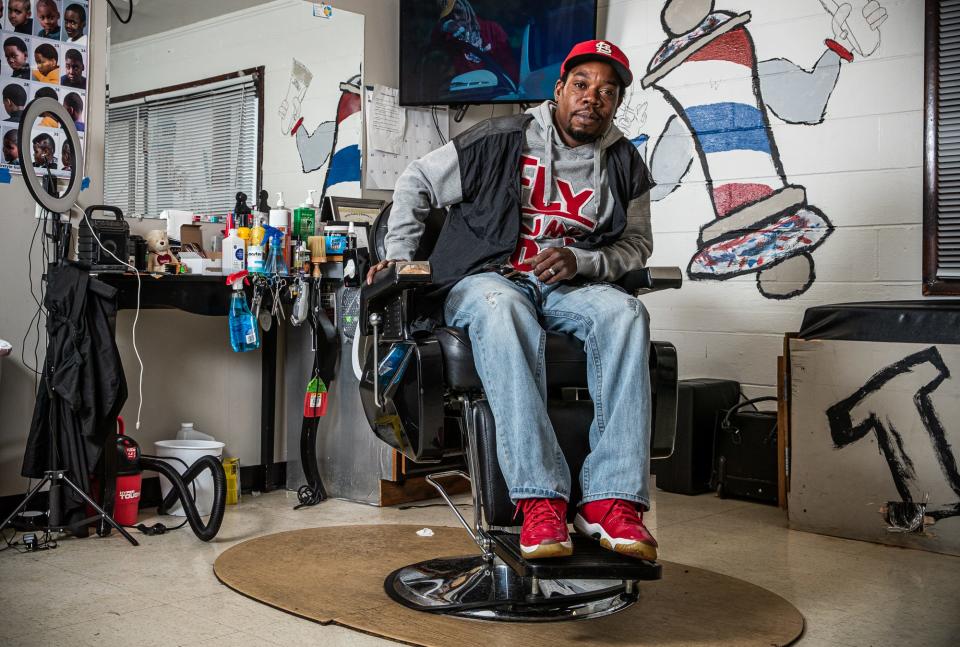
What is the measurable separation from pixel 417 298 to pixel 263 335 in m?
1.65

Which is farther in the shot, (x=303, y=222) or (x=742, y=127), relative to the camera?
(x=742, y=127)

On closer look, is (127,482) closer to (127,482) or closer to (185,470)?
(127,482)

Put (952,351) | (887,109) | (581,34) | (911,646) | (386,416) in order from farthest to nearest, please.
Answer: (581,34) → (887,109) → (952,351) → (386,416) → (911,646)

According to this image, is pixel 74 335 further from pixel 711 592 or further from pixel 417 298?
pixel 711 592

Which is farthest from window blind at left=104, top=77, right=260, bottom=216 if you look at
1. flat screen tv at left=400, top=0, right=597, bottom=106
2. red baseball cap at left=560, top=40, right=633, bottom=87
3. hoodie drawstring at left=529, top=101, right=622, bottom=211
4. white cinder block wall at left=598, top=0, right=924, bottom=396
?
white cinder block wall at left=598, top=0, right=924, bottom=396

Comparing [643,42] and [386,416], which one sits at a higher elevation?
[643,42]

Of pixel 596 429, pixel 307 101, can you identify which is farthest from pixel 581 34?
pixel 596 429

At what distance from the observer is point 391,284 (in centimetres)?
211

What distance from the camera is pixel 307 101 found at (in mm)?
3881

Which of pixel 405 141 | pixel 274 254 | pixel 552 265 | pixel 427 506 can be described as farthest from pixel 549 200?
pixel 405 141

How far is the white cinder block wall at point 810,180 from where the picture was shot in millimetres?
3609

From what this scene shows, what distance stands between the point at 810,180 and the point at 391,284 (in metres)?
2.44

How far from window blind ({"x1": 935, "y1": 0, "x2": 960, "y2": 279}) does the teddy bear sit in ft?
9.33

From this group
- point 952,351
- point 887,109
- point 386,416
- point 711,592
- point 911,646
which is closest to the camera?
point 911,646
